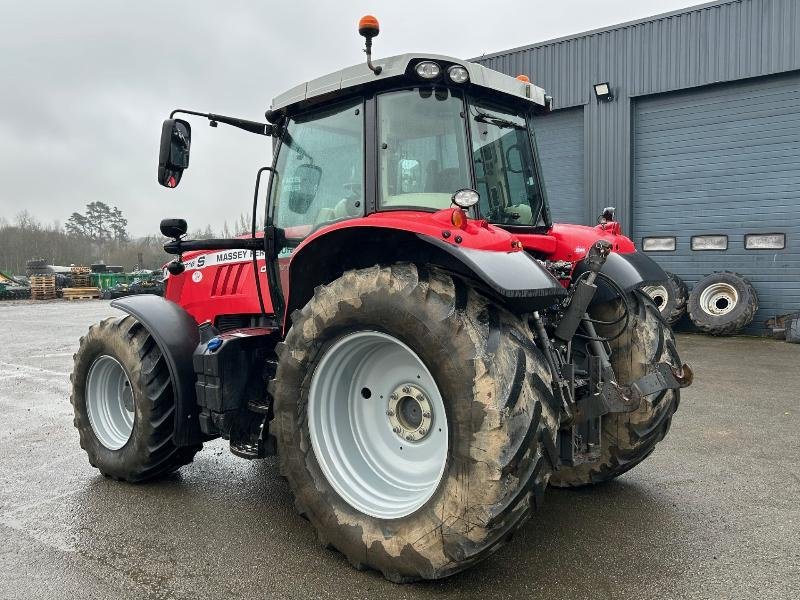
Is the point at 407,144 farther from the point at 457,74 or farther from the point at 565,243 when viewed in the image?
the point at 565,243

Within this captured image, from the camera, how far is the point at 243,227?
4.19m

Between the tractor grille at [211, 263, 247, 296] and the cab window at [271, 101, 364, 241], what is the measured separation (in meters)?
0.60

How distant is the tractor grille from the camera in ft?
14.2

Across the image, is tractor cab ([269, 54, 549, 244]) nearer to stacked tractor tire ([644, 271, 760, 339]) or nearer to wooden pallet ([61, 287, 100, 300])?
stacked tractor tire ([644, 271, 760, 339])

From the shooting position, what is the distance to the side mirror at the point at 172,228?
3992 millimetres

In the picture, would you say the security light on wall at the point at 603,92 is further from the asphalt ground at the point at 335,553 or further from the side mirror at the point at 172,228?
the side mirror at the point at 172,228

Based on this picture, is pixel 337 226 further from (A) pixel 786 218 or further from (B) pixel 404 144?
(A) pixel 786 218

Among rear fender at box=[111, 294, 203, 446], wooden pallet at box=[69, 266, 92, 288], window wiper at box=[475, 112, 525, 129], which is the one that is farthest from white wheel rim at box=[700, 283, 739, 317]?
wooden pallet at box=[69, 266, 92, 288]

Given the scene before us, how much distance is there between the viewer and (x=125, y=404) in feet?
14.5

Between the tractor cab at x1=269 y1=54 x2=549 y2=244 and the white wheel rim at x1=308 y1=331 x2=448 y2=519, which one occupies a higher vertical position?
the tractor cab at x1=269 y1=54 x2=549 y2=244

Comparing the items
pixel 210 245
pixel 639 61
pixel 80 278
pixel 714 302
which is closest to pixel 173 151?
pixel 210 245

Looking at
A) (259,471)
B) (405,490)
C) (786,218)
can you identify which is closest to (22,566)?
(259,471)

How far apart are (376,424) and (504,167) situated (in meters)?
1.57

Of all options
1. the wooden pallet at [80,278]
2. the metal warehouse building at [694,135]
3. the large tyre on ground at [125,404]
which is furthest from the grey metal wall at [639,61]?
the wooden pallet at [80,278]
